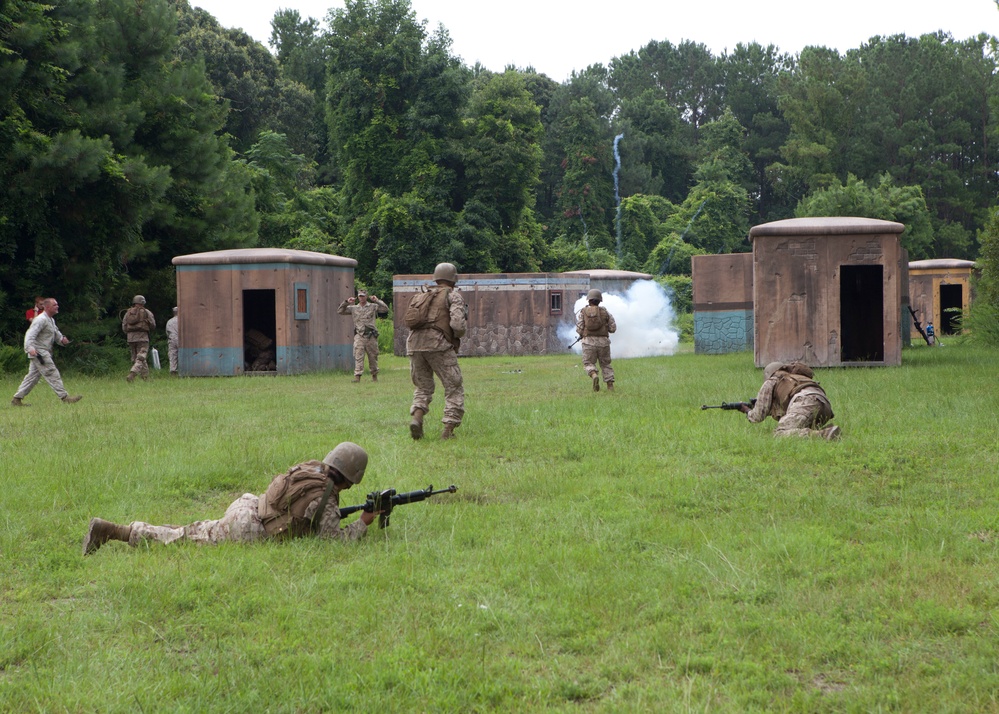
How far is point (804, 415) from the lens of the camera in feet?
30.9

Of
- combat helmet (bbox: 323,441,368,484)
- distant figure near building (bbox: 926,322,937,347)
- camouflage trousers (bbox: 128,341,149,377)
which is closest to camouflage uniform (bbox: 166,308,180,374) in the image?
camouflage trousers (bbox: 128,341,149,377)

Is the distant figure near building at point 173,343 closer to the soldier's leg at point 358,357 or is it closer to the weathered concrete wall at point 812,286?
the soldier's leg at point 358,357

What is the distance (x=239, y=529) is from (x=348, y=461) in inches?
29.4

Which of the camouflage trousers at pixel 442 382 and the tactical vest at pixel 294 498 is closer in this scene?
the tactical vest at pixel 294 498

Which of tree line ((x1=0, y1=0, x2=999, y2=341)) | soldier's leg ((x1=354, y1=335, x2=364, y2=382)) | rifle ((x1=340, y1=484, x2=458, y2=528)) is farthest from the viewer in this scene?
tree line ((x1=0, y1=0, x2=999, y2=341))

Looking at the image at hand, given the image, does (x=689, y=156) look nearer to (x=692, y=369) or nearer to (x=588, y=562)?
(x=692, y=369)

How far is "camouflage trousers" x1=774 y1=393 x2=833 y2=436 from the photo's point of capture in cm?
943

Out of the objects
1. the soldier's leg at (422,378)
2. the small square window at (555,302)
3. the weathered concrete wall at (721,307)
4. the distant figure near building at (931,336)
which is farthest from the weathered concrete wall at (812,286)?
the small square window at (555,302)

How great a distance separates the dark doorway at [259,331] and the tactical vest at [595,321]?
9.36m

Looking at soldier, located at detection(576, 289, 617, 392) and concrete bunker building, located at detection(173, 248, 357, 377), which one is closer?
soldier, located at detection(576, 289, 617, 392)

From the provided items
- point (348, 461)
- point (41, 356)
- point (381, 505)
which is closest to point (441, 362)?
point (381, 505)

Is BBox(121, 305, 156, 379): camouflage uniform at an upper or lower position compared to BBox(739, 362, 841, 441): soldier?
upper

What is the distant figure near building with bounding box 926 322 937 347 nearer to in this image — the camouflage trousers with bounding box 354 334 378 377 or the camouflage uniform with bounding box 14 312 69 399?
the camouflage trousers with bounding box 354 334 378 377

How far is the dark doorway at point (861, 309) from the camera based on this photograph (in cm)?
2145
